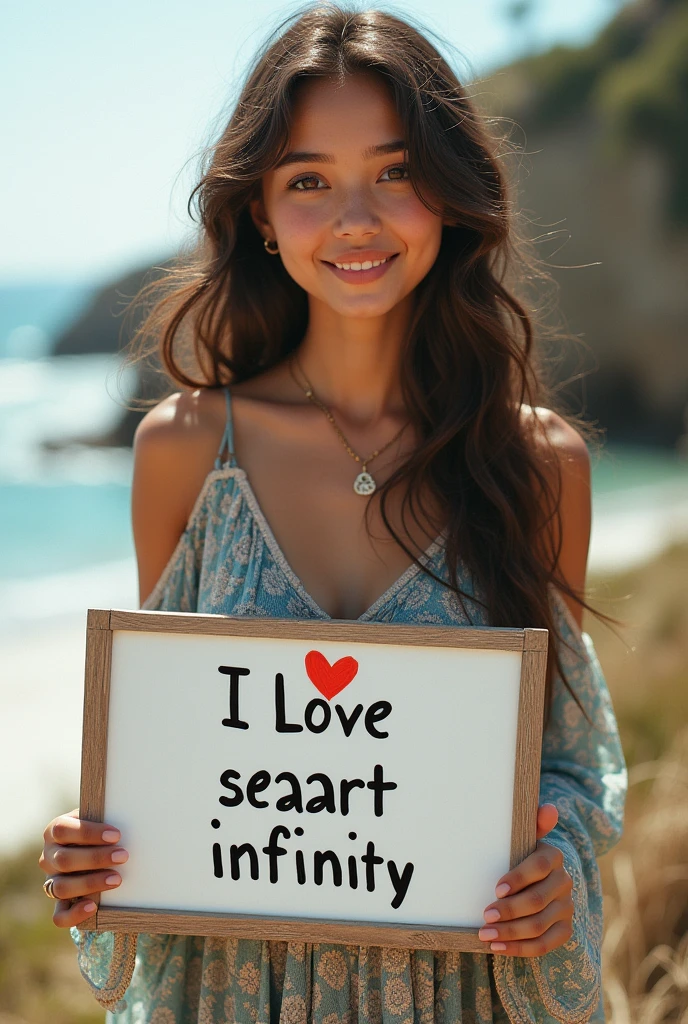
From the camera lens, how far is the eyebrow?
1.74 meters

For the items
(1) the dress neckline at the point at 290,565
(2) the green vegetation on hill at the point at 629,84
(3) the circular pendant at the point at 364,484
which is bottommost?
(1) the dress neckline at the point at 290,565

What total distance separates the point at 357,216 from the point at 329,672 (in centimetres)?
73

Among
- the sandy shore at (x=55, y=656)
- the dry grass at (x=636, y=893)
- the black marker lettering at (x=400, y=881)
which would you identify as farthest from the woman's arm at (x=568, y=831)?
the sandy shore at (x=55, y=656)

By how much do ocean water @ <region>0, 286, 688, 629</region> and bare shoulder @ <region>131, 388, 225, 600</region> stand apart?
4.45 feet

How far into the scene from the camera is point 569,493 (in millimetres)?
1948

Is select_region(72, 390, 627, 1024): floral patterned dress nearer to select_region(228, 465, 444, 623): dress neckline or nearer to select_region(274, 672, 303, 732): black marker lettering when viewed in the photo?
select_region(228, 465, 444, 623): dress neckline

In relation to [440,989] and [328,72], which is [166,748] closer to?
[440,989]

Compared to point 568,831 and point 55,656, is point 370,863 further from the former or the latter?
point 55,656

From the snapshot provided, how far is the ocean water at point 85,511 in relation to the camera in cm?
Answer: 1088

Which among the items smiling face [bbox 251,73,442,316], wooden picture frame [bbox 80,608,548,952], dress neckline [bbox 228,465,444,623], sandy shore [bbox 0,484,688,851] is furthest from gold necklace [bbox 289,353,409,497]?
sandy shore [bbox 0,484,688,851]

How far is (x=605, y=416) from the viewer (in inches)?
880

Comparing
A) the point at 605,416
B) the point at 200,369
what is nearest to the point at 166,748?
the point at 200,369

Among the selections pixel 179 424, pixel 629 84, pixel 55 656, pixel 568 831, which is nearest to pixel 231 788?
pixel 568 831

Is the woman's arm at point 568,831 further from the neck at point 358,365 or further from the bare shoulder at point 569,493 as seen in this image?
the neck at point 358,365
